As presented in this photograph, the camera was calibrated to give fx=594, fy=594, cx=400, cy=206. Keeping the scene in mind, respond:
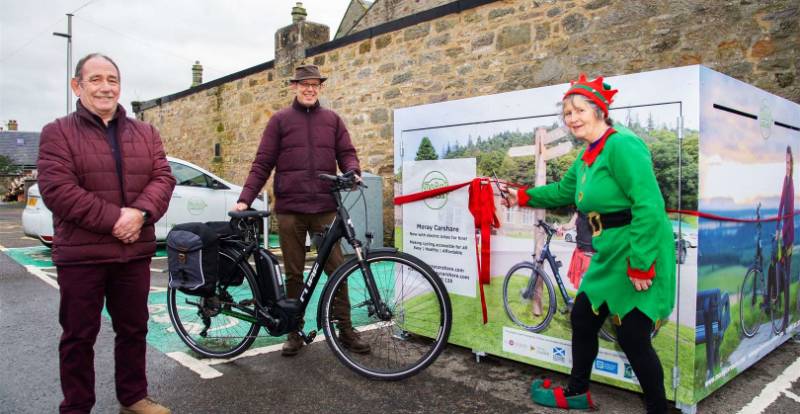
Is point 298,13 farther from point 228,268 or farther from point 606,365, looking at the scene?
point 606,365

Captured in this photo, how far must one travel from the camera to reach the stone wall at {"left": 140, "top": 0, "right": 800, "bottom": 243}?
586cm

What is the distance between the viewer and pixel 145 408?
2.95 m

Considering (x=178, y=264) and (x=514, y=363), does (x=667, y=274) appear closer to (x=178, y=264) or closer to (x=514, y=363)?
(x=514, y=363)

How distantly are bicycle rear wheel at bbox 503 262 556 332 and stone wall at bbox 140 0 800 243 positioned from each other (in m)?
3.88

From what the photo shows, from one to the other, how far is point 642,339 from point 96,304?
2513 millimetres

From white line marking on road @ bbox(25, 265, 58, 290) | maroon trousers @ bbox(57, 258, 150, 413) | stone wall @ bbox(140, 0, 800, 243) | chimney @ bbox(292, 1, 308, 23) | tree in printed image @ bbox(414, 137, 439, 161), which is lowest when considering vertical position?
white line marking on road @ bbox(25, 265, 58, 290)

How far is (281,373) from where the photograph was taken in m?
3.69

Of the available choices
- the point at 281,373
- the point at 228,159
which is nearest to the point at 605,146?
the point at 281,373

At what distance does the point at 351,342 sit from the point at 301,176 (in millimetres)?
1169

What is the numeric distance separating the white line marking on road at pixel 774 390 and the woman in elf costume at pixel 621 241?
0.77 m

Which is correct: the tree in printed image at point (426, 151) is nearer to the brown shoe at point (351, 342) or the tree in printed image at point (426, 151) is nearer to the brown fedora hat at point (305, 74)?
the brown fedora hat at point (305, 74)

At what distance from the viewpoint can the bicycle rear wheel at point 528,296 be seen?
343cm

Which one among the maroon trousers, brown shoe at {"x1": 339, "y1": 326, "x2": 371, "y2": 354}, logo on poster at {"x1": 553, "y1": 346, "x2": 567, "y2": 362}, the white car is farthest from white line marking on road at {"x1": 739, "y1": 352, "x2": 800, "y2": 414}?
the white car

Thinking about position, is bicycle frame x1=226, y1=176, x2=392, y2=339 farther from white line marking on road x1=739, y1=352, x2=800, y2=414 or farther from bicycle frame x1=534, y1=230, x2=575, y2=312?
white line marking on road x1=739, y1=352, x2=800, y2=414
